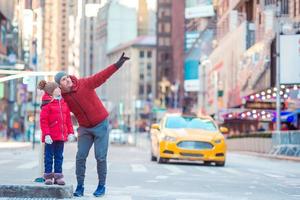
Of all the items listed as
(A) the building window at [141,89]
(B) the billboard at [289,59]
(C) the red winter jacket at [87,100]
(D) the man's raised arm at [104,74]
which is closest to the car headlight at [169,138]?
(C) the red winter jacket at [87,100]

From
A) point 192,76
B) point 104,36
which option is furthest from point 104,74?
point 192,76

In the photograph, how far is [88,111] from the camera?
11969 millimetres

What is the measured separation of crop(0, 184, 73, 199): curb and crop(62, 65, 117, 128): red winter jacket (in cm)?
100

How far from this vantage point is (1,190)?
38.4 ft

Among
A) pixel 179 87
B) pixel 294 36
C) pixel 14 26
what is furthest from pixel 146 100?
pixel 294 36

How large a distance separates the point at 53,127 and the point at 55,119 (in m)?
0.16

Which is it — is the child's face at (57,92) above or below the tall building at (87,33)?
below

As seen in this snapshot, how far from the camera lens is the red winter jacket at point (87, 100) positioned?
11.9 m

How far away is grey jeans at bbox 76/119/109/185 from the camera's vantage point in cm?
1211

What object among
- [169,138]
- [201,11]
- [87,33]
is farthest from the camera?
[201,11]

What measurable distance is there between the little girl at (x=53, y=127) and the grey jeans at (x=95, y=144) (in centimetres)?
80

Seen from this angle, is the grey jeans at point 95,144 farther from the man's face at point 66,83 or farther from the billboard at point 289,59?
the billboard at point 289,59

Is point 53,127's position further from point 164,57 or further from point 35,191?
point 164,57

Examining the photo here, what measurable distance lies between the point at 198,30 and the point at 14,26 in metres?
44.5
